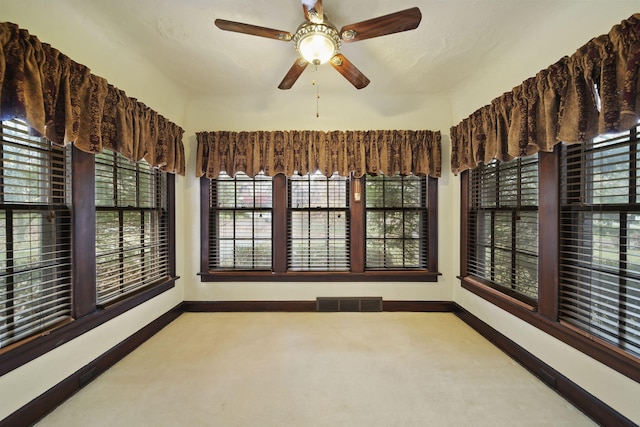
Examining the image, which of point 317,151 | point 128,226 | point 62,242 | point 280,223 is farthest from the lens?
point 280,223

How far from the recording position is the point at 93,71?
1851 millimetres

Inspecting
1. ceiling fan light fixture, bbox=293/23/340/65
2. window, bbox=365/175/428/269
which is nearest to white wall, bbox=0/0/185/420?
ceiling fan light fixture, bbox=293/23/340/65

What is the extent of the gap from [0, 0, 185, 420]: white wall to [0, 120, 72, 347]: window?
25 cm

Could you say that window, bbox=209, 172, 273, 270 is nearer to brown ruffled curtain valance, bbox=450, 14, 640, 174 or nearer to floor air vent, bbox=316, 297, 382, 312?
floor air vent, bbox=316, 297, 382, 312

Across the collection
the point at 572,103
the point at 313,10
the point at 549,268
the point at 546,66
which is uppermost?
the point at 313,10

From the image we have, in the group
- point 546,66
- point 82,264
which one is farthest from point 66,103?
point 546,66

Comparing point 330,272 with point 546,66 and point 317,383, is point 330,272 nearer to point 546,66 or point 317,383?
point 317,383

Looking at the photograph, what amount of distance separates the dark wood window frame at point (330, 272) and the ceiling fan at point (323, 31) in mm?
1540

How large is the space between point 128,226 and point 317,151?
2159 mm

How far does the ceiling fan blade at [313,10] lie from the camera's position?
135 cm

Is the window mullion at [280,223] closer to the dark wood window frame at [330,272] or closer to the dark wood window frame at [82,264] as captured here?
the dark wood window frame at [330,272]

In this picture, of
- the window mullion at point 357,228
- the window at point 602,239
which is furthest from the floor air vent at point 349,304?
the window at point 602,239

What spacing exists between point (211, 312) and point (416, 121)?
11.8ft

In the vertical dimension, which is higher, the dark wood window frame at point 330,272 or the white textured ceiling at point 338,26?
the white textured ceiling at point 338,26
